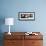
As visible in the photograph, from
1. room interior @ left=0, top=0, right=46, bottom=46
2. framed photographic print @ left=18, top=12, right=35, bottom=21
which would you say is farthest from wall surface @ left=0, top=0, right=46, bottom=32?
framed photographic print @ left=18, top=12, right=35, bottom=21

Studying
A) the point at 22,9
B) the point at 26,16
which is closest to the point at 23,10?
the point at 22,9

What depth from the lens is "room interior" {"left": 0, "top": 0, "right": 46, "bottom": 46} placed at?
4.53m

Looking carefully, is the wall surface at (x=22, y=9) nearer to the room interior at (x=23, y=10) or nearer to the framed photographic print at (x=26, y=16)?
the room interior at (x=23, y=10)

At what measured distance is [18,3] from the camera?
4.52m

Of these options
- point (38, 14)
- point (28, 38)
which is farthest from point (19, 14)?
point (28, 38)

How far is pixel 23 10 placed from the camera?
4531mm

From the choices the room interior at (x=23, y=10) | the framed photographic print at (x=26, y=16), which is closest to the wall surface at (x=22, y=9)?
the room interior at (x=23, y=10)

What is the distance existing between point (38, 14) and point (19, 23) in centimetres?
72

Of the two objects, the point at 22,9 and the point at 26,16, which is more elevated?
the point at 22,9

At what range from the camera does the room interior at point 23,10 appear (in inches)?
178

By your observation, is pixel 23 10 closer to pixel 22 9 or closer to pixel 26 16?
pixel 22 9

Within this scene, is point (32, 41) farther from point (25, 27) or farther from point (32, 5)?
point (32, 5)

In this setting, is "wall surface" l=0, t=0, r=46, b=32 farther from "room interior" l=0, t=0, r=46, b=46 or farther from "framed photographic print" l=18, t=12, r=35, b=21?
"framed photographic print" l=18, t=12, r=35, b=21

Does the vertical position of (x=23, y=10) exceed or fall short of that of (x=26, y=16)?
it exceeds it
